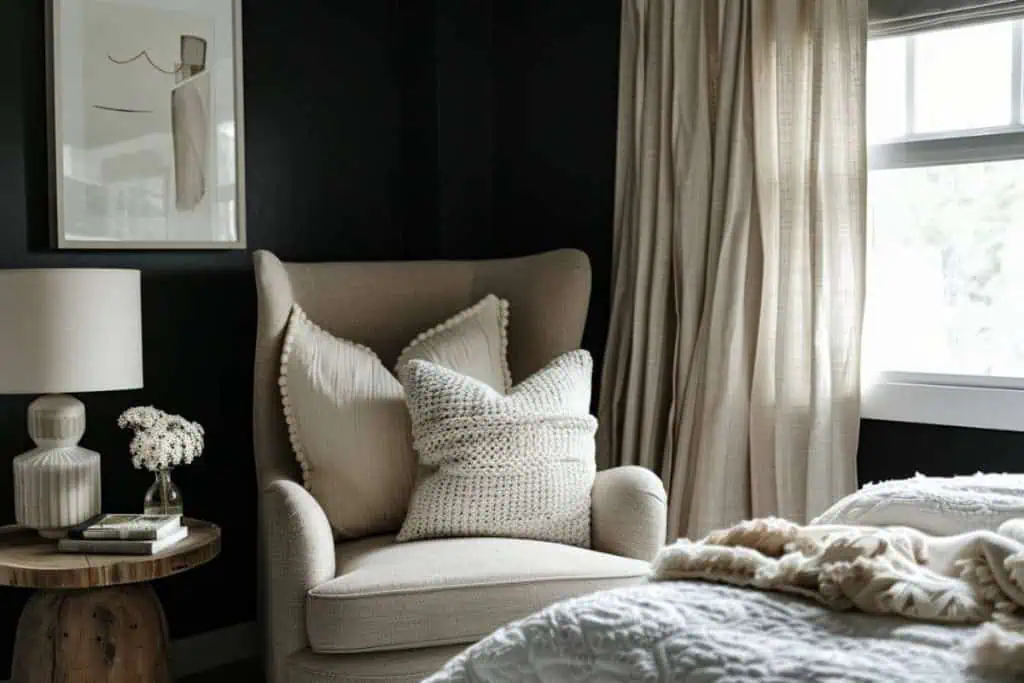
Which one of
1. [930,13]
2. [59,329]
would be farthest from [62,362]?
[930,13]

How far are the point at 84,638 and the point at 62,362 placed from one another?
2.03ft

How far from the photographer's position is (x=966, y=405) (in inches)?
114

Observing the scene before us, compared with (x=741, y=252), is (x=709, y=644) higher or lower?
lower

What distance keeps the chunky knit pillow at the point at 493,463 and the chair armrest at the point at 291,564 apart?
1.07 ft

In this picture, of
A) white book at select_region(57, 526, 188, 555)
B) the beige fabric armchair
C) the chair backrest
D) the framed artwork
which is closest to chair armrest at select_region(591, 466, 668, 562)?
the beige fabric armchair

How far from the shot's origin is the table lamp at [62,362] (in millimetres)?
2566

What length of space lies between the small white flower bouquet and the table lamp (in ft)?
0.32

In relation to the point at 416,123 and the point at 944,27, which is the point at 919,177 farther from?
the point at 416,123

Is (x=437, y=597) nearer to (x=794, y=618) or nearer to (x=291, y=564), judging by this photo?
(x=291, y=564)

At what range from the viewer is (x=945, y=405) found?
294cm

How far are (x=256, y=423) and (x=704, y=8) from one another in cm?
167

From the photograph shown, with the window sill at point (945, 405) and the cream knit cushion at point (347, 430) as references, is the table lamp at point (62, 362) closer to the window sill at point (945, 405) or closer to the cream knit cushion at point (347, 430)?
the cream knit cushion at point (347, 430)

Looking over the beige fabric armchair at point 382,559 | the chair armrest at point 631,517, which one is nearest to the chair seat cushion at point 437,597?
the beige fabric armchair at point 382,559

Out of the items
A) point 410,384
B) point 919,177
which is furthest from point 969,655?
point 919,177
